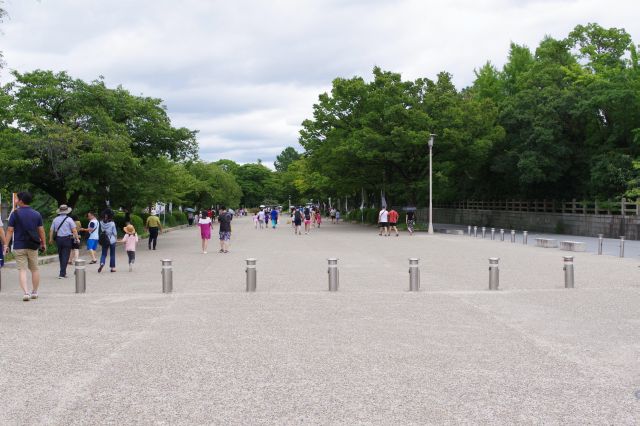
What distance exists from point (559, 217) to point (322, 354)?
118 ft

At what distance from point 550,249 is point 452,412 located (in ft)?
67.7

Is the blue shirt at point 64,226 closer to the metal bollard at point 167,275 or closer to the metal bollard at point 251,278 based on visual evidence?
the metal bollard at point 167,275

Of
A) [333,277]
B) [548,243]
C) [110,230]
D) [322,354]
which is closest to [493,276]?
[333,277]

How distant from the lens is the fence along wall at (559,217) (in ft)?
105

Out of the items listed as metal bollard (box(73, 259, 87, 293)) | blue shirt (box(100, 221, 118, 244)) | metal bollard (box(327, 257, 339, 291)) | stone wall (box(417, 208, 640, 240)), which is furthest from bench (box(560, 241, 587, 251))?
metal bollard (box(73, 259, 87, 293))

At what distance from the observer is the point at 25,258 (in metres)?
10.3

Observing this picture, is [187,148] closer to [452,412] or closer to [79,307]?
[79,307]

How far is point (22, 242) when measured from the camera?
10320mm

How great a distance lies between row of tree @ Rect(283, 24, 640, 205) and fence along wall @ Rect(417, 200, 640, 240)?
4.18ft

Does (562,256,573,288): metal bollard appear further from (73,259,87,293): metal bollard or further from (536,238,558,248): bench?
(536,238,558,248): bench

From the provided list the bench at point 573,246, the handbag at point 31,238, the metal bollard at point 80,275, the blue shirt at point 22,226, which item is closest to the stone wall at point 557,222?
the bench at point 573,246

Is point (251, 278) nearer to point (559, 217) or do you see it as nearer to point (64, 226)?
point (64, 226)

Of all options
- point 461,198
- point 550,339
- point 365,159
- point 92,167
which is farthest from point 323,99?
point 550,339

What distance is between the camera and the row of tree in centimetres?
3653
